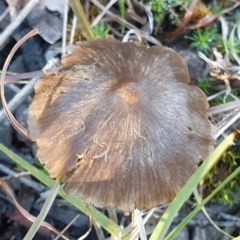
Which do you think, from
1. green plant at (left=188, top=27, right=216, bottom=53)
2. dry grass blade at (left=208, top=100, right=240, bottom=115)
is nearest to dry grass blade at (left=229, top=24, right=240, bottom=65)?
green plant at (left=188, top=27, right=216, bottom=53)

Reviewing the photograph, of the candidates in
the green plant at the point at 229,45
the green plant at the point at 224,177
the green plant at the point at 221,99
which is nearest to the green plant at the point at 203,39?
the green plant at the point at 229,45

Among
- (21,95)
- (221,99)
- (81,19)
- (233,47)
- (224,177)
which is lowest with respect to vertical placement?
(224,177)

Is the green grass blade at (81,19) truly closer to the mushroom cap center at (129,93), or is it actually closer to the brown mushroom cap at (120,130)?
the brown mushroom cap at (120,130)

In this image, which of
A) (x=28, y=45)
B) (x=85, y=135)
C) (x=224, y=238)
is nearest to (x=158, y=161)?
(x=85, y=135)

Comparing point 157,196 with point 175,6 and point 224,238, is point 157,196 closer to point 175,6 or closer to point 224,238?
point 224,238

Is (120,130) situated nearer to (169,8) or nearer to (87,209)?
(87,209)

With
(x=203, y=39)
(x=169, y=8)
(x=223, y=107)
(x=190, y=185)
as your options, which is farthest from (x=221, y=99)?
(x=190, y=185)

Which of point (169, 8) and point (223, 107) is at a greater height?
point (169, 8)

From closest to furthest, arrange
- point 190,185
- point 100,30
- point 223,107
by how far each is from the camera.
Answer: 1. point 190,185
2. point 223,107
3. point 100,30

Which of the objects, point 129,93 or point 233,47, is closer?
point 129,93

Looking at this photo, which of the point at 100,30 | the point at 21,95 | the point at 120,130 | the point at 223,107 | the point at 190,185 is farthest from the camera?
the point at 100,30
